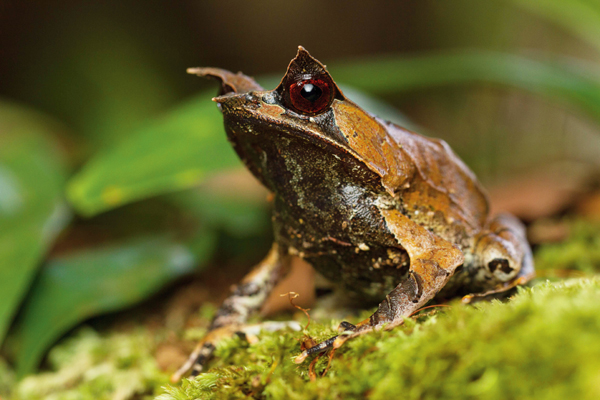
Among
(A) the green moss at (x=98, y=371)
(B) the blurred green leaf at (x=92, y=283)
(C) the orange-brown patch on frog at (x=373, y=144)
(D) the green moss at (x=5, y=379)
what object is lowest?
(D) the green moss at (x=5, y=379)

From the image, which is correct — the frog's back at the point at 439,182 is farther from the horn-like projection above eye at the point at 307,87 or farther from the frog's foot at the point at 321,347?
the frog's foot at the point at 321,347

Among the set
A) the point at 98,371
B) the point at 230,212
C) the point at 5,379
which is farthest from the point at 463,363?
the point at 230,212

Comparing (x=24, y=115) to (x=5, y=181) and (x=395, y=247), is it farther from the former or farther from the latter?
(x=395, y=247)

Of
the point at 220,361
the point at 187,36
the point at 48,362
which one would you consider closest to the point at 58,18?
the point at 187,36

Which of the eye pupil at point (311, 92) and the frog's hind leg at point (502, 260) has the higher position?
the eye pupil at point (311, 92)

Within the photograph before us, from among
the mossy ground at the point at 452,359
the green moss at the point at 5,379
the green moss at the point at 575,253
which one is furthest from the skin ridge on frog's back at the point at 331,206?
the green moss at the point at 5,379

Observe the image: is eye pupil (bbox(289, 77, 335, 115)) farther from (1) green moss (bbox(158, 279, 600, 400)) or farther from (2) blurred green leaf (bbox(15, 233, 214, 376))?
(2) blurred green leaf (bbox(15, 233, 214, 376))

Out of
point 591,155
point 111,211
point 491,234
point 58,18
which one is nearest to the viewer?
point 491,234
